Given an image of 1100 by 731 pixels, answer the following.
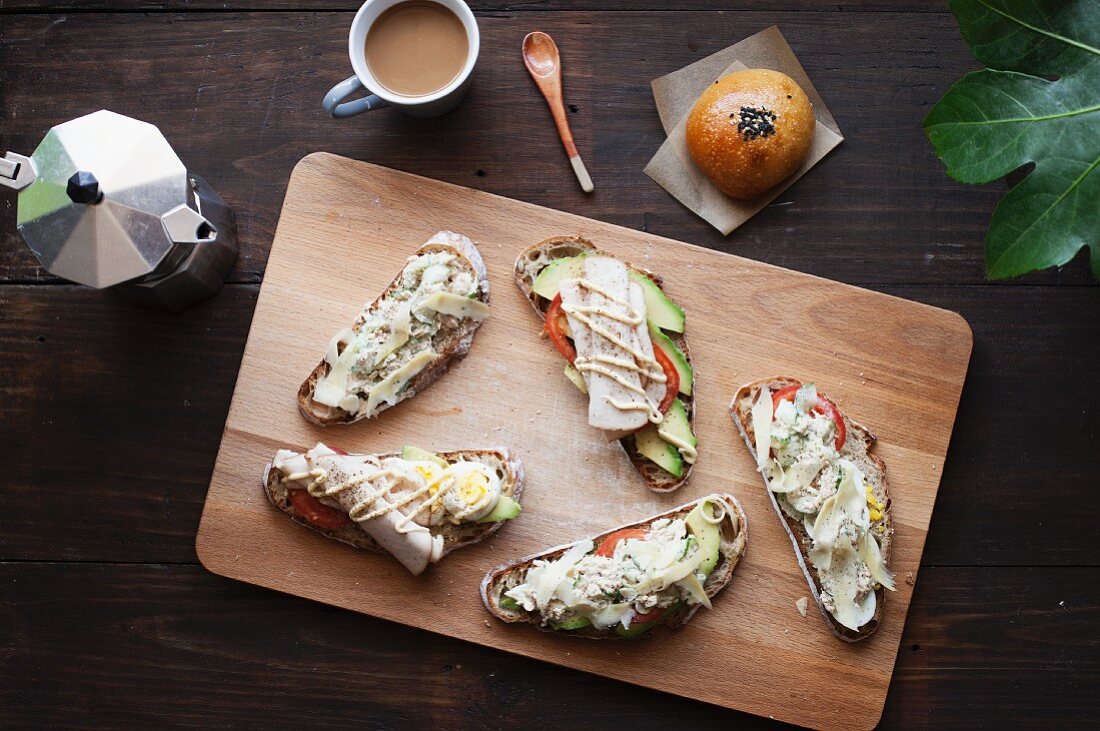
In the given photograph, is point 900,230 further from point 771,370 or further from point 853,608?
point 853,608

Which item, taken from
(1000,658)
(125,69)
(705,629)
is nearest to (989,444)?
(1000,658)

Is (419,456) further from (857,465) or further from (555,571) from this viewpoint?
(857,465)

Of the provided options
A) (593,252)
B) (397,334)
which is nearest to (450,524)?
(397,334)

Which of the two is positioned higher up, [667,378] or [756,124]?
[756,124]

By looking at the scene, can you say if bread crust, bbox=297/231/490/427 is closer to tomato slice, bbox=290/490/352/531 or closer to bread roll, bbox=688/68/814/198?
tomato slice, bbox=290/490/352/531

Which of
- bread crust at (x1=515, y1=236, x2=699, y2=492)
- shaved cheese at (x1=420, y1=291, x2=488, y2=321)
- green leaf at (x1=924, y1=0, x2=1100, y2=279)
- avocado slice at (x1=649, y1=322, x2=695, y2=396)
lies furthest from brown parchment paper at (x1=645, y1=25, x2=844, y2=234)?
shaved cheese at (x1=420, y1=291, x2=488, y2=321)

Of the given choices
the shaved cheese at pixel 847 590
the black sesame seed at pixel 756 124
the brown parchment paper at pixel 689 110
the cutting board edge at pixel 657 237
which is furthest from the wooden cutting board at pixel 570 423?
the black sesame seed at pixel 756 124
